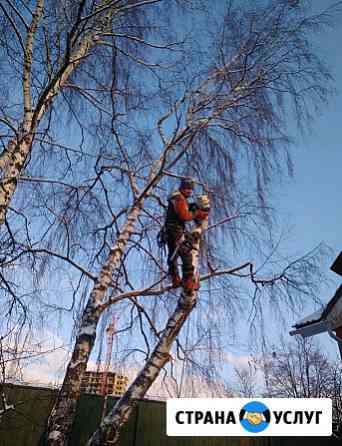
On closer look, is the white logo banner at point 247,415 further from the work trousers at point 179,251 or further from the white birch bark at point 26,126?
the white birch bark at point 26,126

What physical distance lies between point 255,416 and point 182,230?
4.42m

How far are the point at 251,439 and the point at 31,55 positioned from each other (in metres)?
8.13

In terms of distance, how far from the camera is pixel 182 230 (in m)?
3.60

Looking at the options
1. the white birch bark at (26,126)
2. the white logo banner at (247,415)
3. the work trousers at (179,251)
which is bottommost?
the white logo banner at (247,415)

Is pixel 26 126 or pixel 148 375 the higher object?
pixel 26 126

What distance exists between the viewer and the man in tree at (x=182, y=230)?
3.22 metres

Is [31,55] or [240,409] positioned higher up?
[31,55]

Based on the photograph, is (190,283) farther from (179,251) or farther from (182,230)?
(182,230)

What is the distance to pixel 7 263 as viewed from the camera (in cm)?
420

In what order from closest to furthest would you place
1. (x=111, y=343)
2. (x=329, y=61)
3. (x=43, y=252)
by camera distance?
1. (x=111, y=343)
2. (x=43, y=252)
3. (x=329, y=61)

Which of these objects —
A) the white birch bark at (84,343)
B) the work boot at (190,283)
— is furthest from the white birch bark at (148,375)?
the white birch bark at (84,343)

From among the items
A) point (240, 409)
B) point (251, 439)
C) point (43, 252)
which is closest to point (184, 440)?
point (251, 439)

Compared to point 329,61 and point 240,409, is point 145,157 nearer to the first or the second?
point 329,61

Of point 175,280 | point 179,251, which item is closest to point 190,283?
point 179,251
